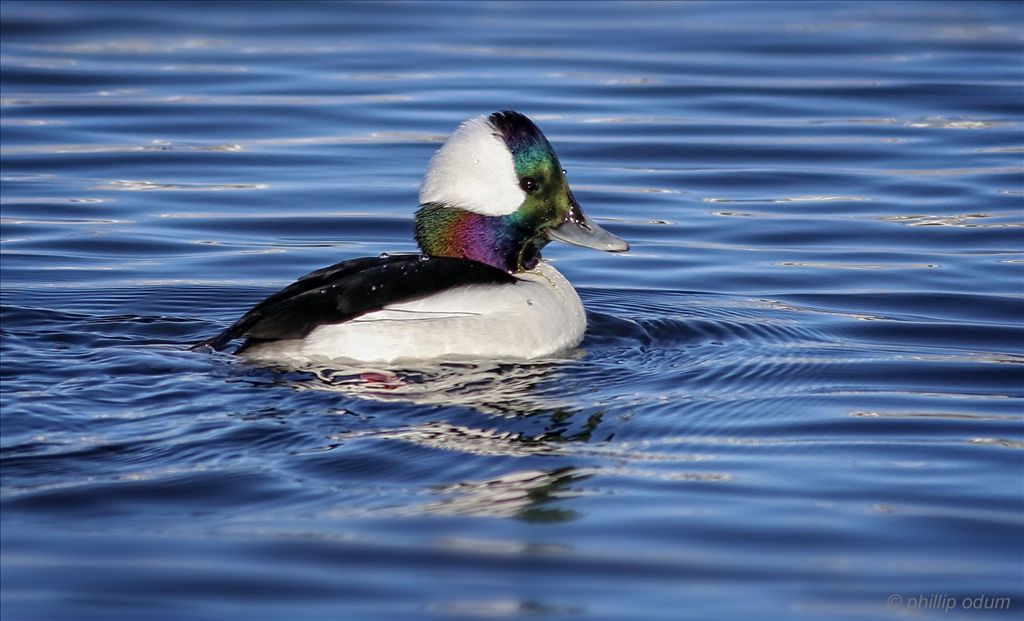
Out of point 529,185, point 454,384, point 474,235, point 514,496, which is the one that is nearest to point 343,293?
point 454,384

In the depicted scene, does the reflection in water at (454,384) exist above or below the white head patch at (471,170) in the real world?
below

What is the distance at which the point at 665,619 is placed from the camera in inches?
191

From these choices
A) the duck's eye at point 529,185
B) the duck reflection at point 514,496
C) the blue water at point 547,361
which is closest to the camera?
the blue water at point 547,361

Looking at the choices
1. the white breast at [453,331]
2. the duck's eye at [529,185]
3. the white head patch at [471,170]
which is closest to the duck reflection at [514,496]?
the white breast at [453,331]

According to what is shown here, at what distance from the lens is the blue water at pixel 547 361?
520cm

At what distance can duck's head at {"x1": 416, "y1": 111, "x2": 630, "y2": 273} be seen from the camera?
792 centimetres

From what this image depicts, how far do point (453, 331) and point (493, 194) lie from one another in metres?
0.84

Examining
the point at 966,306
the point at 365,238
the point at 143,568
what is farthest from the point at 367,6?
the point at 143,568

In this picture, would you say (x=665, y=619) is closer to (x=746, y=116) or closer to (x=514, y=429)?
(x=514, y=429)

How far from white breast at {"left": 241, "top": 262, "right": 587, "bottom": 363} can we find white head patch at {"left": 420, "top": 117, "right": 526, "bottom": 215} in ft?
1.52

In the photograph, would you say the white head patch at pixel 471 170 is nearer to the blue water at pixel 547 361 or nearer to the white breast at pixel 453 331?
the white breast at pixel 453 331

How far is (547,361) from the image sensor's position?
7.69 m

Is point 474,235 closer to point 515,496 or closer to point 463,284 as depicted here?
point 463,284

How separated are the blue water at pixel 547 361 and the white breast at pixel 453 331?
138 millimetres
